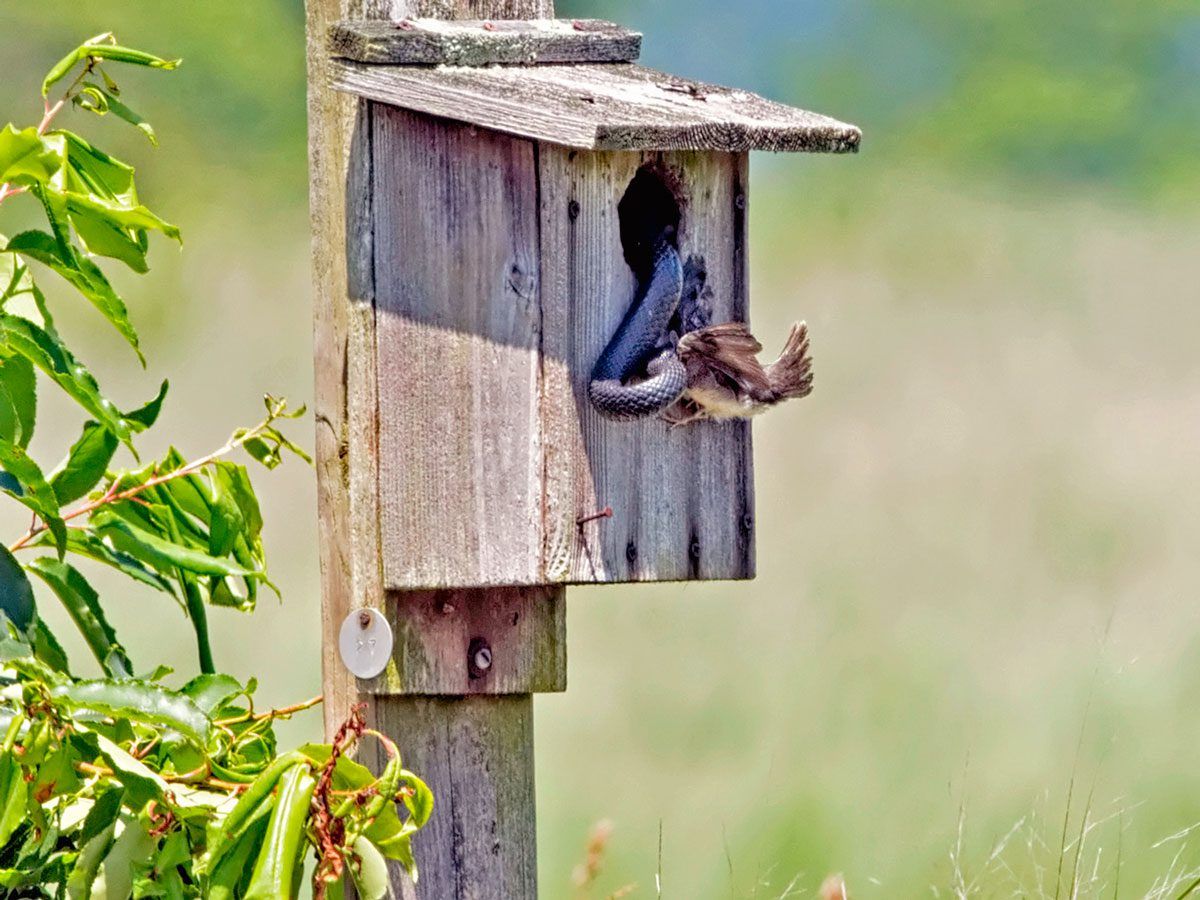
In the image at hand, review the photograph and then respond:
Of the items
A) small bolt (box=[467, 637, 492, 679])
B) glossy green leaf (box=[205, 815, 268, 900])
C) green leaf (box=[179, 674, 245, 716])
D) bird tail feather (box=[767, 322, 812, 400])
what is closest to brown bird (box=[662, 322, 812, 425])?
bird tail feather (box=[767, 322, 812, 400])

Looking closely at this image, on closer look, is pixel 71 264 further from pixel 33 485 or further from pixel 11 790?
pixel 11 790

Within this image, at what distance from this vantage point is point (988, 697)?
20.7 feet

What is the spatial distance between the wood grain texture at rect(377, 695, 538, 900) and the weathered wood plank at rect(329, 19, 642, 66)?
844mm

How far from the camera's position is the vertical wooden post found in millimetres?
2609

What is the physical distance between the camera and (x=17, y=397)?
2350mm

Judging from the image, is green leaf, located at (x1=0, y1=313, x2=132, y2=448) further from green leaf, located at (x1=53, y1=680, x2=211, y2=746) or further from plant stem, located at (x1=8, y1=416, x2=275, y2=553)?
green leaf, located at (x1=53, y1=680, x2=211, y2=746)

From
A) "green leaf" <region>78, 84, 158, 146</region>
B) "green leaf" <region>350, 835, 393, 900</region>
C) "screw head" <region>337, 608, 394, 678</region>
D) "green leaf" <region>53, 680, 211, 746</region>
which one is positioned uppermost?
"green leaf" <region>78, 84, 158, 146</region>

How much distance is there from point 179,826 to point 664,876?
3079 millimetres

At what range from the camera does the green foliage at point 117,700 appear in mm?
2193

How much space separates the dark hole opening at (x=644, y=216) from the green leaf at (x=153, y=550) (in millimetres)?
680

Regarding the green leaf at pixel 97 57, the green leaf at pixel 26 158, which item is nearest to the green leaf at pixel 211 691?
the green leaf at pixel 26 158

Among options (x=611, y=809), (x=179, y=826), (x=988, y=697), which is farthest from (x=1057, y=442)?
(x=179, y=826)

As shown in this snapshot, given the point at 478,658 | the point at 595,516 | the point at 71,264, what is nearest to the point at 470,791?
the point at 478,658

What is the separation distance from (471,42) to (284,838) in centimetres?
107
